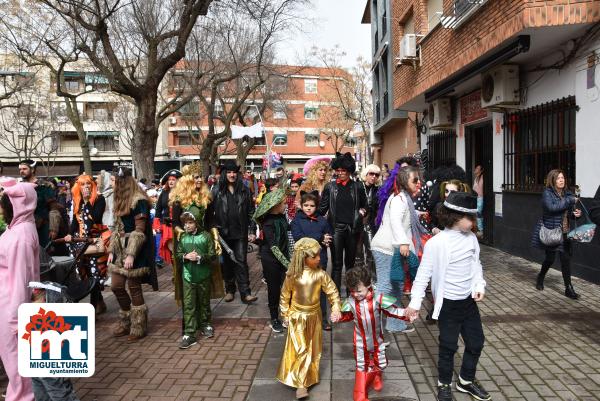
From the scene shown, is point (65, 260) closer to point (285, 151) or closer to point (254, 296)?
point (254, 296)

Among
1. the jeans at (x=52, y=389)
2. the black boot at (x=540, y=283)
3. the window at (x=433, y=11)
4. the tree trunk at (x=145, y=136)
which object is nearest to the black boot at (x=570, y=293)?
the black boot at (x=540, y=283)

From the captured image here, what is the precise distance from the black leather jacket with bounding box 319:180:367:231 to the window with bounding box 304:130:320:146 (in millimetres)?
53307

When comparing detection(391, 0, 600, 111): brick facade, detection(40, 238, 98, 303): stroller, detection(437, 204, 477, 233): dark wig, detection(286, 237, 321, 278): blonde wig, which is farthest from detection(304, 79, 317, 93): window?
detection(437, 204, 477, 233): dark wig

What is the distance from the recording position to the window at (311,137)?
5894 centimetres

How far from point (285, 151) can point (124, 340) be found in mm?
53580

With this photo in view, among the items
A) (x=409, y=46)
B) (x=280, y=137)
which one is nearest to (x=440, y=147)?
(x=409, y=46)

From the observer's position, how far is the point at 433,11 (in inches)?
520

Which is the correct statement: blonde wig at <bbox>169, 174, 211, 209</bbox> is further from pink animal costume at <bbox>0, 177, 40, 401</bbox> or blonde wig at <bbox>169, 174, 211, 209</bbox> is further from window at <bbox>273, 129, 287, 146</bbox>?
window at <bbox>273, 129, 287, 146</bbox>

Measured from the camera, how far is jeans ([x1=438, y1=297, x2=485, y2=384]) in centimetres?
368

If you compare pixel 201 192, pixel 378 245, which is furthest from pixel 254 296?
pixel 378 245

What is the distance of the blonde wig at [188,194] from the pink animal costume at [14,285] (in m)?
2.27

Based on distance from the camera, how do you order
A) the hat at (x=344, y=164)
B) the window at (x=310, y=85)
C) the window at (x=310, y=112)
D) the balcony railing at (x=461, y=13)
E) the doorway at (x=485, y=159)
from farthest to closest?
the window at (x=310, y=112) < the window at (x=310, y=85) < the doorway at (x=485, y=159) < the balcony railing at (x=461, y=13) < the hat at (x=344, y=164)

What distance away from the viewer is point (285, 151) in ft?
192

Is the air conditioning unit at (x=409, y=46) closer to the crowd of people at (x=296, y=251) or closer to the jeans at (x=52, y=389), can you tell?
the crowd of people at (x=296, y=251)
